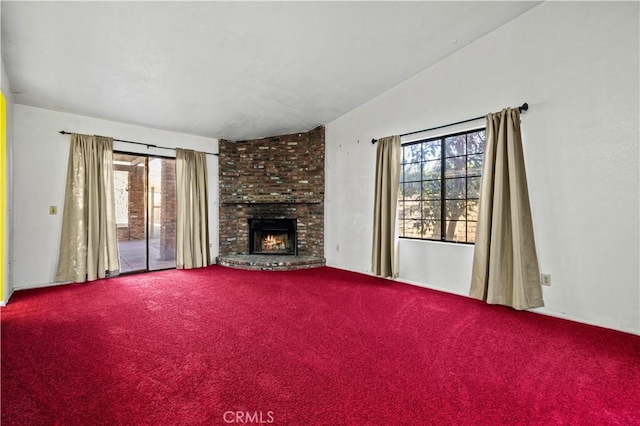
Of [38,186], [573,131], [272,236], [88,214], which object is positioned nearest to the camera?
[573,131]

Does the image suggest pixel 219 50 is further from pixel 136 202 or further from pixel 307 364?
pixel 136 202

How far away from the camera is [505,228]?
321 cm

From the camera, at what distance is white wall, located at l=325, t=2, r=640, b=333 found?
8.48ft

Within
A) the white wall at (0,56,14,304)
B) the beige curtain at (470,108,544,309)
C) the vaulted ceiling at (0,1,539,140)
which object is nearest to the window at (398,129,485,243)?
the beige curtain at (470,108,544,309)

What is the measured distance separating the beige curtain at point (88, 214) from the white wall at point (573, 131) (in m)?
4.88

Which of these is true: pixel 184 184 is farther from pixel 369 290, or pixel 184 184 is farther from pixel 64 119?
pixel 369 290

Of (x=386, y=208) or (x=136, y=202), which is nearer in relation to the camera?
(x=386, y=208)

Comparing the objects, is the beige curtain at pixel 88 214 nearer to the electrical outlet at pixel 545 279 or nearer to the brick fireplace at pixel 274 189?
the brick fireplace at pixel 274 189

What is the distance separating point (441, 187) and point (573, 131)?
1.47m

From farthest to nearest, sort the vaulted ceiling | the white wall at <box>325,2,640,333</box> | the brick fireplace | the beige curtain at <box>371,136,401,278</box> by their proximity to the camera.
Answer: the brick fireplace, the beige curtain at <box>371,136,401,278</box>, the white wall at <box>325,2,640,333</box>, the vaulted ceiling

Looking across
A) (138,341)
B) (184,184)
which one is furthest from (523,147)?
(184,184)

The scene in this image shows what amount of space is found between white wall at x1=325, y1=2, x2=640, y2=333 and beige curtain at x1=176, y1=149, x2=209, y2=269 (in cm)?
410

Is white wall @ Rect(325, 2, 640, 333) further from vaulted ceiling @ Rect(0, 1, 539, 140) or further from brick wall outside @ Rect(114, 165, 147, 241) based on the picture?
brick wall outside @ Rect(114, 165, 147, 241)

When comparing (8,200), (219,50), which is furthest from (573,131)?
(8,200)
